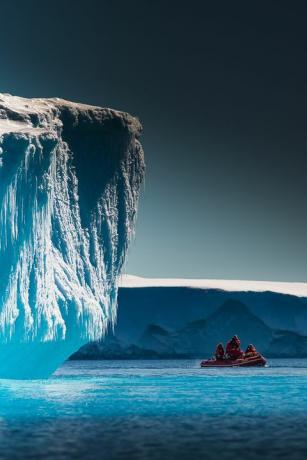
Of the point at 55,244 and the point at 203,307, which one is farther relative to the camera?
the point at 203,307

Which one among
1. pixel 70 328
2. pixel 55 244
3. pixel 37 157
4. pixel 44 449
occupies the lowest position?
pixel 44 449

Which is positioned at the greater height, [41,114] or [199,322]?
[41,114]

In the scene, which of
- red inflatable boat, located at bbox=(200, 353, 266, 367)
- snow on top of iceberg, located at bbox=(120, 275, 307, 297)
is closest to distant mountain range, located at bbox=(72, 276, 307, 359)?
snow on top of iceberg, located at bbox=(120, 275, 307, 297)

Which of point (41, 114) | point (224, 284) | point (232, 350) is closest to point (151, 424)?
point (41, 114)

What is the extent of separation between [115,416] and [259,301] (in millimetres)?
41185

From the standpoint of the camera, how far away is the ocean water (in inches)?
406

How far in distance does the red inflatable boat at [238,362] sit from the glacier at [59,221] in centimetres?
1849

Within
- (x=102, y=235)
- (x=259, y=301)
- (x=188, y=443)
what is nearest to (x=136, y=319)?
(x=259, y=301)

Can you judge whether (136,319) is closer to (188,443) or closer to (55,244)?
(55,244)

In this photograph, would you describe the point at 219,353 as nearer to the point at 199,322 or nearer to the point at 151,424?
the point at 199,322

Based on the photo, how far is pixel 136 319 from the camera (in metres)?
56.3

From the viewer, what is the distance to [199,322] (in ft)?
192

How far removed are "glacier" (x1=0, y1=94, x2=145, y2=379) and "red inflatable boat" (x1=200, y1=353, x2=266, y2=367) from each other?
18.5 m

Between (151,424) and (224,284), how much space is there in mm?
42408
